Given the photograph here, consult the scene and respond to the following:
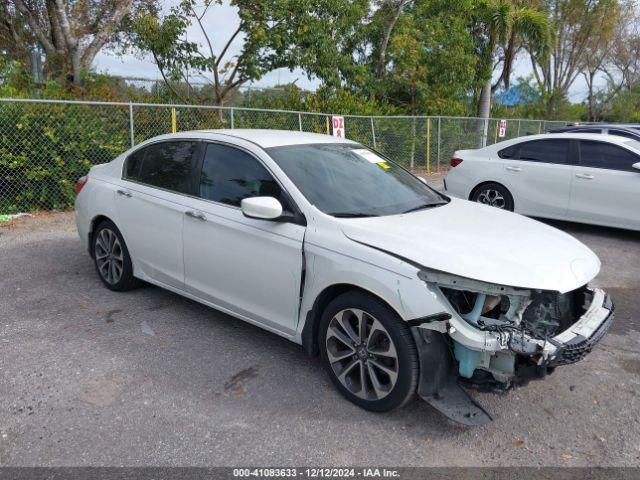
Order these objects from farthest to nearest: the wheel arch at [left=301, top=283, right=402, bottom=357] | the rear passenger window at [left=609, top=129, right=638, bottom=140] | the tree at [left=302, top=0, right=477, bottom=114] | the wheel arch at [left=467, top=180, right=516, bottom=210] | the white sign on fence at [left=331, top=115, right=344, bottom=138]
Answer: the tree at [left=302, top=0, right=477, bottom=114]
the white sign on fence at [left=331, top=115, right=344, bottom=138]
the rear passenger window at [left=609, top=129, right=638, bottom=140]
the wheel arch at [left=467, top=180, right=516, bottom=210]
the wheel arch at [left=301, top=283, right=402, bottom=357]

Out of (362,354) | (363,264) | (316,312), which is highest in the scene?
(363,264)

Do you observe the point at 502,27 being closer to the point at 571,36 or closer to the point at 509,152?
the point at 509,152

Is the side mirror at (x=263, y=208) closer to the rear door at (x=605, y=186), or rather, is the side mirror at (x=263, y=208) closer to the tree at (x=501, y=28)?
the rear door at (x=605, y=186)

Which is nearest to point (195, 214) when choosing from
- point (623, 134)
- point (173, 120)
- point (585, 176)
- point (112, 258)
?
point (112, 258)

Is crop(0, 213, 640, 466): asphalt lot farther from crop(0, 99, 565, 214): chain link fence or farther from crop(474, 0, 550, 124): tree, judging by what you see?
crop(474, 0, 550, 124): tree

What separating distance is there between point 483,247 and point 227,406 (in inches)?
70.7

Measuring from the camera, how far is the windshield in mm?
3822

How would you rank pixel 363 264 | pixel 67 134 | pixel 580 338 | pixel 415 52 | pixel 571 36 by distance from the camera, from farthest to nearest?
pixel 571 36 → pixel 415 52 → pixel 67 134 → pixel 363 264 → pixel 580 338

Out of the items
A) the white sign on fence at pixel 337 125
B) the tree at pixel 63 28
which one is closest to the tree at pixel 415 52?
the white sign on fence at pixel 337 125

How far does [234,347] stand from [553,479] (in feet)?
7.61

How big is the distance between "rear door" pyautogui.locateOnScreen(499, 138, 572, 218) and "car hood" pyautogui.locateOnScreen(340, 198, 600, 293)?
190 inches

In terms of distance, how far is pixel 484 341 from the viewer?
9.62 feet

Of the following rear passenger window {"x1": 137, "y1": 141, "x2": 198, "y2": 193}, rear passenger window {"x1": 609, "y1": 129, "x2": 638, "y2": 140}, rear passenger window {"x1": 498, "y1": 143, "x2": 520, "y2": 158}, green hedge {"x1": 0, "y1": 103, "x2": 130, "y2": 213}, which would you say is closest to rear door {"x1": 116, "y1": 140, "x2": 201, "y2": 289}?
rear passenger window {"x1": 137, "y1": 141, "x2": 198, "y2": 193}

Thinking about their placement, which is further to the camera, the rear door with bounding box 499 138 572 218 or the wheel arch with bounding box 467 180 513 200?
the wheel arch with bounding box 467 180 513 200
